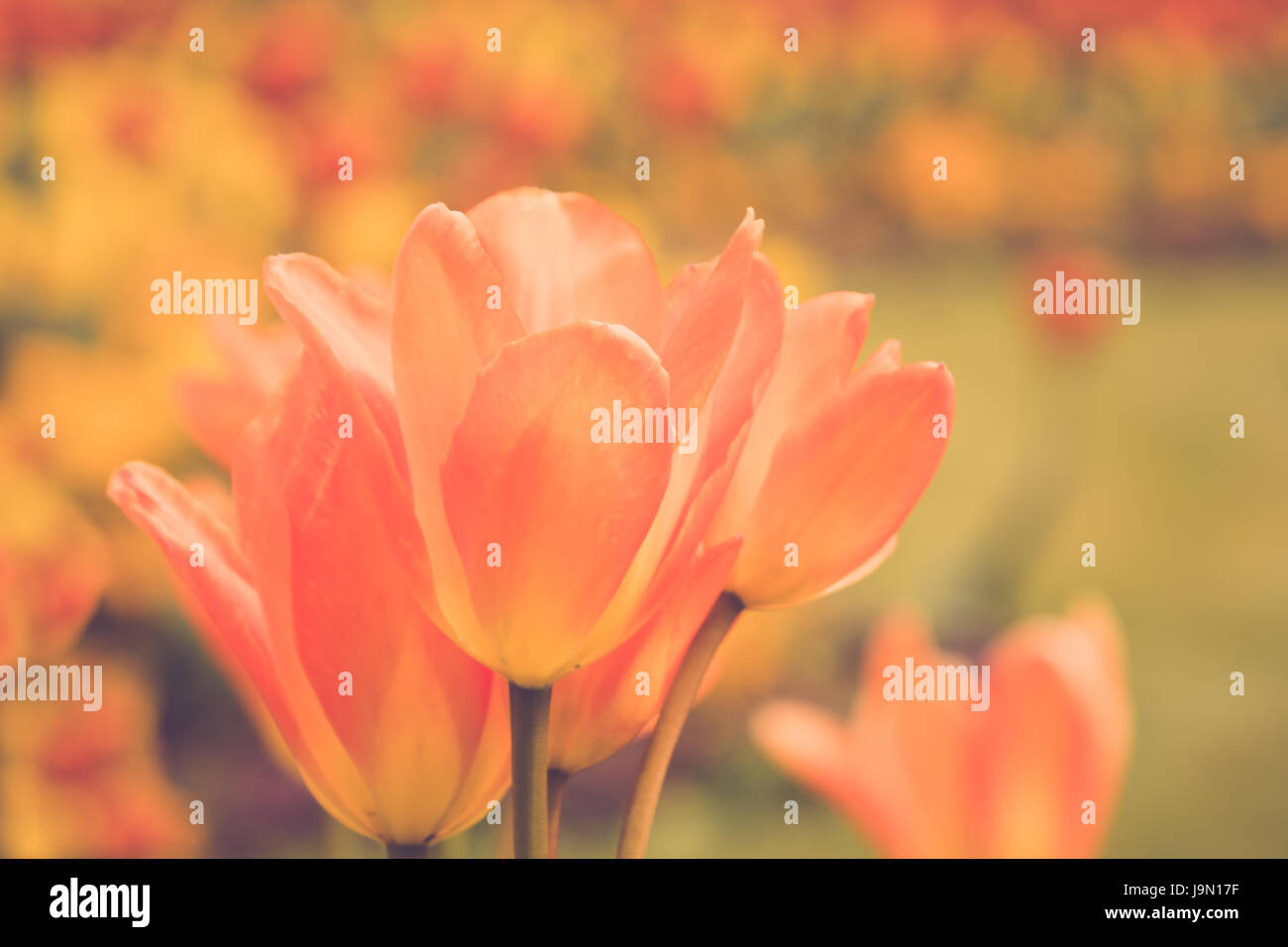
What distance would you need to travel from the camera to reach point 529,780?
125 mm

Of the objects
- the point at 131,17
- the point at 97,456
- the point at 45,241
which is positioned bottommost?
the point at 97,456

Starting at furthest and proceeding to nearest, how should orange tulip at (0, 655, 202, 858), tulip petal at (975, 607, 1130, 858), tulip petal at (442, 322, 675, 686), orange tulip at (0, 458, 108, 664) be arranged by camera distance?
orange tulip at (0, 655, 202, 858) → orange tulip at (0, 458, 108, 664) → tulip petal at (975, 607, 1130, 858) → tulip petal at (442, 322, 675, 686)

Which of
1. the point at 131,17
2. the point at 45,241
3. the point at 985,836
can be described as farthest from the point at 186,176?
the point at 985,836

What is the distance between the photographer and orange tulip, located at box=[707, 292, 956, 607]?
0.45 ft

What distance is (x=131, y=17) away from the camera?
3.00 ft

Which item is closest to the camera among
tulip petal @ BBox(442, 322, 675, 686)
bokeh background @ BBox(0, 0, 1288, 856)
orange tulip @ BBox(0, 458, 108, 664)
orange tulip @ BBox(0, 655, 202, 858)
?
tulip petal @ BBox(442, 322, 675, 686)

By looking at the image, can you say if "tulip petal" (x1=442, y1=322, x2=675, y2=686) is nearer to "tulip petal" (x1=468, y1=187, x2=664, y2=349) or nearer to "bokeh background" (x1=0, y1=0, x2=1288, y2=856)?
"tulip petal" (x1=468, y1=187, x2=664, y2=349)

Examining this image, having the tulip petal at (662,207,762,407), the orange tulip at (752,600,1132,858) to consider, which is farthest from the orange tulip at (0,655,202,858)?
the tulip petal at (662,207,762,407)

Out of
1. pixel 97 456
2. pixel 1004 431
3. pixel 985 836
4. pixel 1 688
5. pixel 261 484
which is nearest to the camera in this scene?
pixel 261 484

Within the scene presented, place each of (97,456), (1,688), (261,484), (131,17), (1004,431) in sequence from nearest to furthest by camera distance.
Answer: (261,484) → (1,688) → (97,456) → (131,17) → (1004,431)

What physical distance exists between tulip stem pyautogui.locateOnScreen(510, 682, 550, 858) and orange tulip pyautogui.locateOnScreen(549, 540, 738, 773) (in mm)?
13
